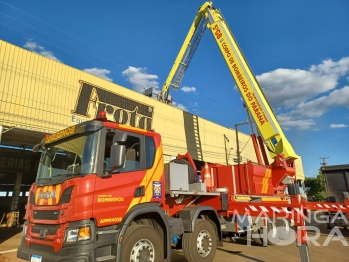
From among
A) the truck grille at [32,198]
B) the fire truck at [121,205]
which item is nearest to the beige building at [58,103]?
the fire truck at [121,205]

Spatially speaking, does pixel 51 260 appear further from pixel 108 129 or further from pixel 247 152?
pixel 247 152

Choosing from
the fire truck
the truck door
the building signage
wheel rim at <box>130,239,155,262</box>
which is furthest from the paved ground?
the building signage

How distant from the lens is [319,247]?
785 cm

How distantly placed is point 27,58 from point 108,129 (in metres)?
9.54

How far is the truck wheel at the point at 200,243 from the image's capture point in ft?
17.9

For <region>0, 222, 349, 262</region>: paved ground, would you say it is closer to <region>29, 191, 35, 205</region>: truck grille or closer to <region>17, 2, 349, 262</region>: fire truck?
<region>17, 2, 349, 262</region>: fire truck

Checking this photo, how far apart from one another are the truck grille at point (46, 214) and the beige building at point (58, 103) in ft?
26.2

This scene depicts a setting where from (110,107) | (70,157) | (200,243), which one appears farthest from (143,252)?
(110,107)

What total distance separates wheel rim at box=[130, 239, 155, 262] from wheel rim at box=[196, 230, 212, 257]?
5.14 ft

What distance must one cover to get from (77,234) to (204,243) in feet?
10.4

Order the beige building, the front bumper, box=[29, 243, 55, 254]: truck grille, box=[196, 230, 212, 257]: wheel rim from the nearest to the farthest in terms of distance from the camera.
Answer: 1. the front bumper
2. box=[29, 243, 55, 254]: truck grille
3. box=[196, 230, 212, 257]: wheel rim
4. the beige building

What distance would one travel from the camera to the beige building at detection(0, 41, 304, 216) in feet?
35.6

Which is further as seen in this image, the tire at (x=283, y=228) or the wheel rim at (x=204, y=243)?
the tire at (x=283, y=228)

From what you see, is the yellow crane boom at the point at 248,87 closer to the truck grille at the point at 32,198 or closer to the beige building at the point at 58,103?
the beige building at the point at 58,103
